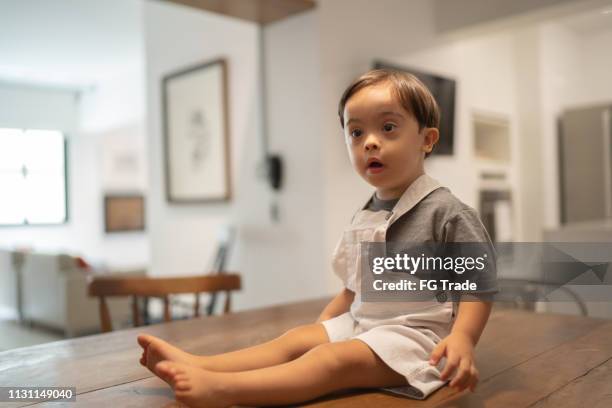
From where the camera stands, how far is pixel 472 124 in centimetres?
303

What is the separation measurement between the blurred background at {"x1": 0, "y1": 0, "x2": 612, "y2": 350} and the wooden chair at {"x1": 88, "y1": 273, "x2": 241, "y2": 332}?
25 centimetres

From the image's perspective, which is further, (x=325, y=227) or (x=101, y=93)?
(x=101, y=93)

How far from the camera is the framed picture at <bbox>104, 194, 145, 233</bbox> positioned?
6641 mm

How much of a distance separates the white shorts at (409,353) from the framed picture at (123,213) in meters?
→ 6.48

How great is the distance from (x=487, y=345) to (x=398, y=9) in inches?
74.2

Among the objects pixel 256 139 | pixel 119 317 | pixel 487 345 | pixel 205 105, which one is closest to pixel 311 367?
pixel 487 345

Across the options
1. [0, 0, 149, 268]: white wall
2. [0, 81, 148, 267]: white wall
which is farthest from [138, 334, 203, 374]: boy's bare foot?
[0, 81, 148, 267]: white wall

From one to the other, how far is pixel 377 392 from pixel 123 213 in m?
6.66

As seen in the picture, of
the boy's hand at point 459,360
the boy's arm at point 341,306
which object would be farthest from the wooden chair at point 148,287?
the boy's hand at point 459,360

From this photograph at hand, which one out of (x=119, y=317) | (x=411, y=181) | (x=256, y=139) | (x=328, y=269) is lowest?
(x=119, y=317)

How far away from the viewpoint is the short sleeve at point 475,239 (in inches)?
22.0

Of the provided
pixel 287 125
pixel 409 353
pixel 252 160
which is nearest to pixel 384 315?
pixel 409 353

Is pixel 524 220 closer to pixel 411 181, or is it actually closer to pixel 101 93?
pixel 411 181

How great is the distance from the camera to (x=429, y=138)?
1.99 ft
